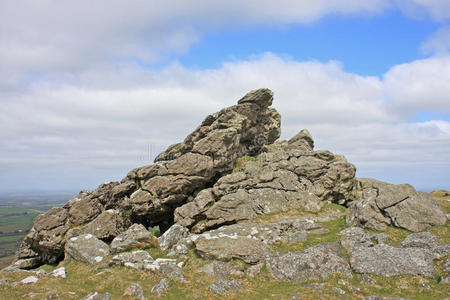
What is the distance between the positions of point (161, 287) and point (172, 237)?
38.6 feet

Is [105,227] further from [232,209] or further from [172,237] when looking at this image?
[232,209]

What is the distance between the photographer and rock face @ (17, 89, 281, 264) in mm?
43500

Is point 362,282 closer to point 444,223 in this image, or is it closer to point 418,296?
point 418,296

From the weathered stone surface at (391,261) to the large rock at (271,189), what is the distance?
1471cm

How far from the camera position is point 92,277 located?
2758 cm

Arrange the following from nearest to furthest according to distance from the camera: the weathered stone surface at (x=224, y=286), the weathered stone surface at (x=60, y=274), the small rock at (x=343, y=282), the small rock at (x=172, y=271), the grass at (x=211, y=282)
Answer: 1. the grass at (x=211, y=282)
2. the weathered stone surface at (x=224, y=286)
3. the small rock at (x=343, y=282)
4. the small rock at (x=172, y=271)
5. the weathered stone surface at (x=60, y=274)

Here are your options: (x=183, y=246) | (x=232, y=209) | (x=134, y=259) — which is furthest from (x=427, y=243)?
(x=134, y=259)

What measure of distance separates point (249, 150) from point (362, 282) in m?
37.5

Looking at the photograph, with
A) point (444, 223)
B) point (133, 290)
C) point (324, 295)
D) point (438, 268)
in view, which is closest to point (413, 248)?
point (438, 268)

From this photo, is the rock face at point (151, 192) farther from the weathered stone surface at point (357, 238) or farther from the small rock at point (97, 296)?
the weathered stone surface at point (357, 238)

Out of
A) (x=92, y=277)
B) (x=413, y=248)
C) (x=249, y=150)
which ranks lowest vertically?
(x=92, y=277)

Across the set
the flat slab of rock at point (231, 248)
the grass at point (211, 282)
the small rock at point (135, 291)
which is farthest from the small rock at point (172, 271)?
the small rock at point (135, 291)

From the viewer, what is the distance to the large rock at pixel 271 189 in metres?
41.2

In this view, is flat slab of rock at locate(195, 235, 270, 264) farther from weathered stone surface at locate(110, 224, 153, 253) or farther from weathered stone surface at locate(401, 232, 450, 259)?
weathered stone surface at locate(401, 232, 450, 259)
